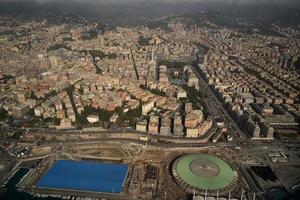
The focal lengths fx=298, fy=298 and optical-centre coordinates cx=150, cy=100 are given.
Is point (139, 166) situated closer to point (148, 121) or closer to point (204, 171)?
point (204, 171)

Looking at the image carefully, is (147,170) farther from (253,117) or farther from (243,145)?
(253,117)

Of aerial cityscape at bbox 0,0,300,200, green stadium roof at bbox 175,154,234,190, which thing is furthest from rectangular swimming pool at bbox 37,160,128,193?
green stadium roof at bbox 175,154,234,190

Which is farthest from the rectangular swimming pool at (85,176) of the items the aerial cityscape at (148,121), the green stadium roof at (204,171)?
the green stadium roof at (204,171)

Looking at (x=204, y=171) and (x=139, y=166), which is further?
(x=139, y=166)

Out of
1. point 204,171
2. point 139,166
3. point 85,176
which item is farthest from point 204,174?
point 85,176

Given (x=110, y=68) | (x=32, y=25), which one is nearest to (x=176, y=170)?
(x=110, y=68)

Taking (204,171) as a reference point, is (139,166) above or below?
below

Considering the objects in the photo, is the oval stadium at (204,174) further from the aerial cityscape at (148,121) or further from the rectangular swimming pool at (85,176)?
the rectangular swimming pool at (85,176)
